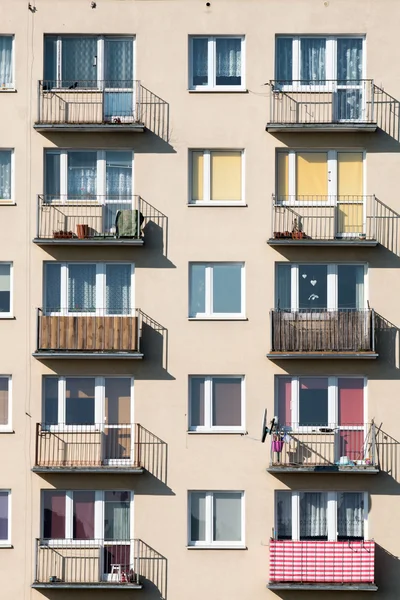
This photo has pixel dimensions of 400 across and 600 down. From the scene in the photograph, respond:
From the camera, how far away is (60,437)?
38188 mm

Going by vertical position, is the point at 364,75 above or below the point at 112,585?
above

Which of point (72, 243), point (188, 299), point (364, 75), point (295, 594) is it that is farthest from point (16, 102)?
point (295, 594)

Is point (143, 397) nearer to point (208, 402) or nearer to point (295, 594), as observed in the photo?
point (208, 402)

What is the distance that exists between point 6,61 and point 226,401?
38.4 feet

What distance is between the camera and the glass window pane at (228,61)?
39.4 meters

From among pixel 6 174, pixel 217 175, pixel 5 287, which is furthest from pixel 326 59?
pixel 5 287

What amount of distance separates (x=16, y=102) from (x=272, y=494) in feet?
43.9

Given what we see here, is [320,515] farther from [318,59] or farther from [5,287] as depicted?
[318,59]

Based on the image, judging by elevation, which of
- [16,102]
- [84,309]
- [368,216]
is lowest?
[84,309]

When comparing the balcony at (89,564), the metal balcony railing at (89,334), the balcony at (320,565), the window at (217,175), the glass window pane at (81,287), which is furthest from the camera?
the window at (217,175)

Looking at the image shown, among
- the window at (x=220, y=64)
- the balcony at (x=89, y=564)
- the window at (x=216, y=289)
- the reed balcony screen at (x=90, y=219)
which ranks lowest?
the balcony at (x=89, y=564)

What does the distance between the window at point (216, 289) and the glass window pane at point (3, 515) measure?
738 centimetres

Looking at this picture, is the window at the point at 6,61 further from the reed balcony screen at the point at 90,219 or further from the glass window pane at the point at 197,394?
the glass window pane at the point at 197,394

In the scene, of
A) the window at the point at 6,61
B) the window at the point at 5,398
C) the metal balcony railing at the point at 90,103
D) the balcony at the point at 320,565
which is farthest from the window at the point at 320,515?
the window at the point at 6,61
